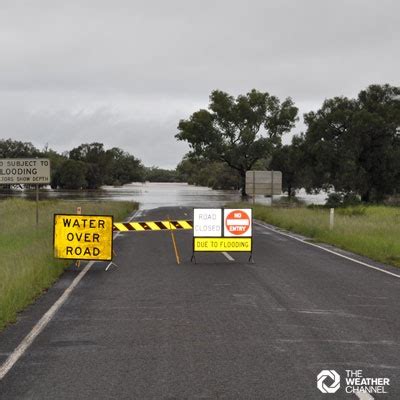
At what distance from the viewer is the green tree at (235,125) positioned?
203 feet

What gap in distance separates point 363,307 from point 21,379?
5839 millimetres

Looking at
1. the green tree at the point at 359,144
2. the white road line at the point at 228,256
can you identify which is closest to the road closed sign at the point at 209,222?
the white road line at the point at 228,256

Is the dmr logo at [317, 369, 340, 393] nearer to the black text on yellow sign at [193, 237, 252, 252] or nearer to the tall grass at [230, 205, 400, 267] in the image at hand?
the black text on yellow sign at [193, 237, 252, 252]

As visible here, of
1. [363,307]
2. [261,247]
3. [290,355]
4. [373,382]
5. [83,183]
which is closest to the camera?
[373,382]

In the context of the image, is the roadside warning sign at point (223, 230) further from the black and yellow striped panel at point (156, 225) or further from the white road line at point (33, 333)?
the white road line at point (33, 333)

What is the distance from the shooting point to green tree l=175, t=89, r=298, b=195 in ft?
203

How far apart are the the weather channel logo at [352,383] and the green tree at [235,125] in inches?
2215

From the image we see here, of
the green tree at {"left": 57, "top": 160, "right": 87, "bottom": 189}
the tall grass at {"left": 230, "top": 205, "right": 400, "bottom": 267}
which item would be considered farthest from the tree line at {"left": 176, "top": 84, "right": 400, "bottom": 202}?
the green tree at {"left": 57, "top": 160, "right": 87, "bottom": 189}

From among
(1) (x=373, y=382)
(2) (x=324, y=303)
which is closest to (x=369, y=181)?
(2) (x=324, y=303)

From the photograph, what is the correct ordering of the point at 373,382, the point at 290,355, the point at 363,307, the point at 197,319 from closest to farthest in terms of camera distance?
1. the point at 373,382
2. the point at 290,355
3. the point at 197,319
4. the point at 363,307

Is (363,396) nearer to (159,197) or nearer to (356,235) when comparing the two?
(356,235)

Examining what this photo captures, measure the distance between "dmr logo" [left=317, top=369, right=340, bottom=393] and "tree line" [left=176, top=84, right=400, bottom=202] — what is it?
161 feet

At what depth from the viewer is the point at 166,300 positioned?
9.23m

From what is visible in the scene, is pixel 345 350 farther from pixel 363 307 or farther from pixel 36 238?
pixel 36 238
